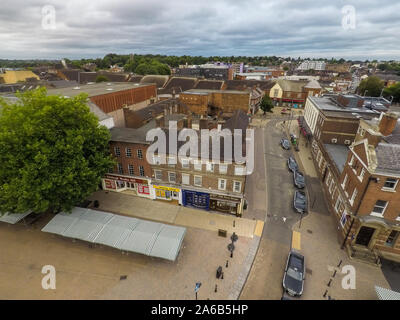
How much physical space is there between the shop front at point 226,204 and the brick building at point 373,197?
11360 millimetres

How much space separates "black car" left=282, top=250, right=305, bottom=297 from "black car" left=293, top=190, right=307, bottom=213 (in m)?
8.11

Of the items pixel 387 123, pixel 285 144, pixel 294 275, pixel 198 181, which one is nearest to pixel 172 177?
pixel 198 181

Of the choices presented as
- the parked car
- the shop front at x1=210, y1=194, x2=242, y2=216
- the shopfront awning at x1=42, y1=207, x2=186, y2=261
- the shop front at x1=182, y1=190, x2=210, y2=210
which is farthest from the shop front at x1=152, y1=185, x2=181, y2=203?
the parked car

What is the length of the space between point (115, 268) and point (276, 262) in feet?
50.2

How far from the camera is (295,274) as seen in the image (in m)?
17.7

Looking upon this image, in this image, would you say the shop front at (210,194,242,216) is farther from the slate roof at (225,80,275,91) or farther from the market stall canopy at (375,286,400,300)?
the slate roof at (225,80,275,91)

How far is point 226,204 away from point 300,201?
10458mm

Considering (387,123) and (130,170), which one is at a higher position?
(387,123)

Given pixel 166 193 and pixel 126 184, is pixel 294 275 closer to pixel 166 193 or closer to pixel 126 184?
pixel 166 193

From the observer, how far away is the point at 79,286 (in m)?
17.2

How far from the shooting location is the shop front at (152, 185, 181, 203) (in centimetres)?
2706

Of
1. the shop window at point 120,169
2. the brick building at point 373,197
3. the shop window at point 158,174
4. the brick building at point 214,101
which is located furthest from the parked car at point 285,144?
the shop window at point 120,169

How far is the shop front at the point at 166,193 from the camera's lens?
2706cm
